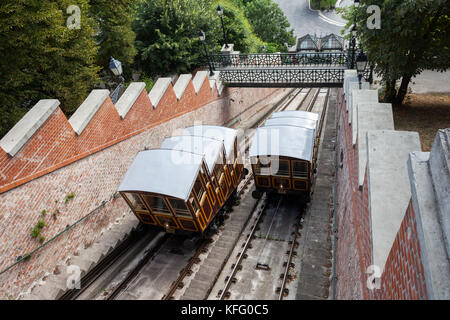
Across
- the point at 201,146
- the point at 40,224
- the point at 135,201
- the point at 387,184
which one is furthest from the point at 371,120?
the point at 40,224

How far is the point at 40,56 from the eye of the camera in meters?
9.06

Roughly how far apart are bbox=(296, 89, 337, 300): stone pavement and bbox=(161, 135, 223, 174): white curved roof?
3971 millimetres

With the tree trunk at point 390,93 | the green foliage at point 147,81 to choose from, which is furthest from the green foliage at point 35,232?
the tree trunk at point 390,93

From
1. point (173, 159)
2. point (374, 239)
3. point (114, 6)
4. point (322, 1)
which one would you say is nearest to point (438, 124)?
point (374, 239)

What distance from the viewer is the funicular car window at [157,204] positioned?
773cm

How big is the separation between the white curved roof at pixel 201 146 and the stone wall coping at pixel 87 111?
2618mm

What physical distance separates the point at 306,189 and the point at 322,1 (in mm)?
51151

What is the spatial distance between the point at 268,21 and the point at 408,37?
105 ft

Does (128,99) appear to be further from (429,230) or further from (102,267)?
(429,230)

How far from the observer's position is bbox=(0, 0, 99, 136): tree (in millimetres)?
7957

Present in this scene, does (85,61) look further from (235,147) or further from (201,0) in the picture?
(201,0)

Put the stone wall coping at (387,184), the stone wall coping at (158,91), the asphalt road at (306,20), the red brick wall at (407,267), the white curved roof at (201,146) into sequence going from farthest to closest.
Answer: the asphalt road at (306,20)
the stone wall coping at (158,91)
the white curved roof at (201,146)
the stone wall coping at (387,184)
the red brick wall at (407,267)

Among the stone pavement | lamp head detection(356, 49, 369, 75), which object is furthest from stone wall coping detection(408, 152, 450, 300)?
lamp head detection(356, 49, 369, 75)

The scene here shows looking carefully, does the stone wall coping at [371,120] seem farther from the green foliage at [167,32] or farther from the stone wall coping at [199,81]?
the green foliage at [167,32]
